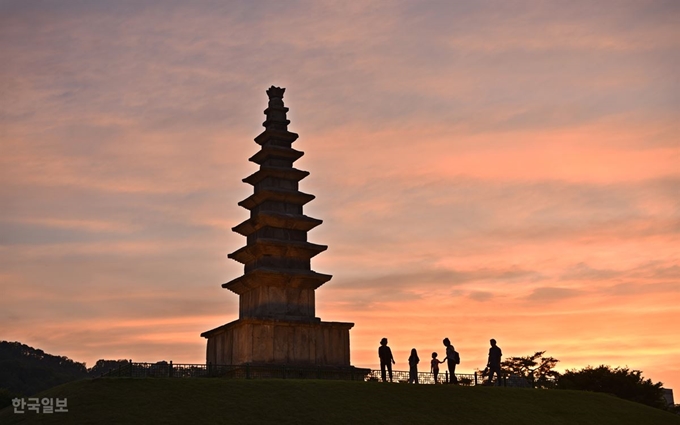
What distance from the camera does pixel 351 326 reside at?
4562 centimetres

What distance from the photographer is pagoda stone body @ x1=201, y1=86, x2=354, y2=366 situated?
43.3m

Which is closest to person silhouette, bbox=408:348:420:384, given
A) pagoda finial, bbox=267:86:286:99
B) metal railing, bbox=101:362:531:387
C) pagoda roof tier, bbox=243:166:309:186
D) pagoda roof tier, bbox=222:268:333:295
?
metal railing, bbox=101:362:531:387

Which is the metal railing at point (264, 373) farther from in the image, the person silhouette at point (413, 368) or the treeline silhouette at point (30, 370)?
the treeline silhouette at point (30, 370)

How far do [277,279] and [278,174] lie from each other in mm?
7147

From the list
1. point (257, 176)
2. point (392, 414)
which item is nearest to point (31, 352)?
point (257, 176)

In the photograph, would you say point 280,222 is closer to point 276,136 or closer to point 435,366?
point 276,136

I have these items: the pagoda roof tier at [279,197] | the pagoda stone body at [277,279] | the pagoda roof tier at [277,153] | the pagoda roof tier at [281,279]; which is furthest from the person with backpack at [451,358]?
the pagoda roof tier at [277,153]

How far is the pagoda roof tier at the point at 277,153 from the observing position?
4953cm

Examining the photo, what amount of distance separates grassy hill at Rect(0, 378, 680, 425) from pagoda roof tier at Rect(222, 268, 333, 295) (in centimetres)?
1328

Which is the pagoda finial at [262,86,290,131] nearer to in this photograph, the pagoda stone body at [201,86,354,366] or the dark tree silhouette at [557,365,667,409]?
the pagoda stone body at [201,86,354,366]

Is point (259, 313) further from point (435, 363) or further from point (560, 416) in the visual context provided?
point (560, 416)

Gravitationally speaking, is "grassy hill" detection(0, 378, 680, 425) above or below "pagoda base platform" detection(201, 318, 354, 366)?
below

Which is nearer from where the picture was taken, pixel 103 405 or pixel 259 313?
pixel 103 405

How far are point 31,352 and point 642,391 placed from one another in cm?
8822
